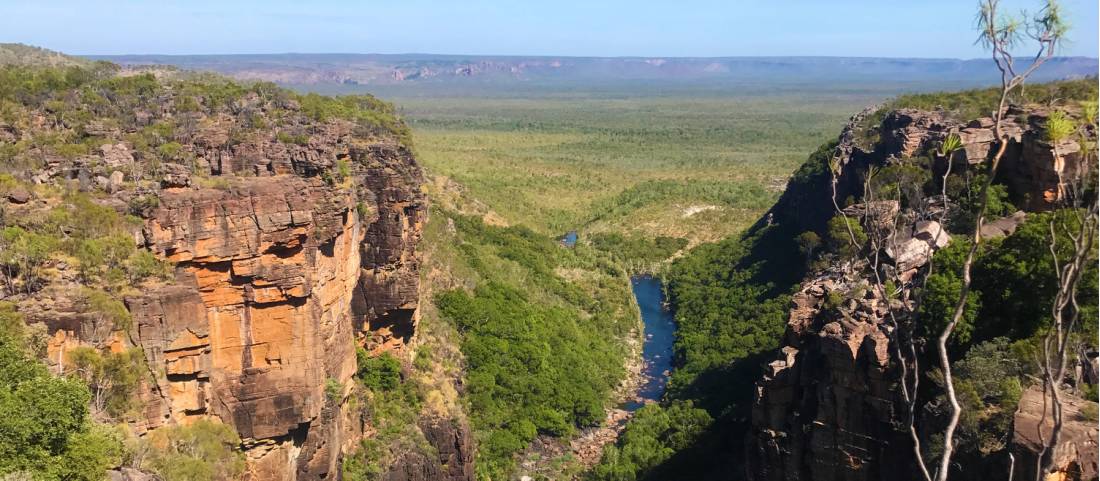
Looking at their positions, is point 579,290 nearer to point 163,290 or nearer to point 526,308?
point 526,308

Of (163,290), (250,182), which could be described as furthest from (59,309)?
(250,182)

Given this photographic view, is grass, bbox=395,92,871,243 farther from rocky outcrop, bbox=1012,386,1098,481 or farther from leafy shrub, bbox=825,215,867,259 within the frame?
rocky outcrop, bbox=1012,386,1098,481

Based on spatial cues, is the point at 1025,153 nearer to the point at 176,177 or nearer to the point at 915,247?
the point at 915,247

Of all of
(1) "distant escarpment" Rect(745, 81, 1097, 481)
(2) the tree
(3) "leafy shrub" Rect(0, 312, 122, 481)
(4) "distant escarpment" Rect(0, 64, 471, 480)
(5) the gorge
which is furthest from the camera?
(2) the tree

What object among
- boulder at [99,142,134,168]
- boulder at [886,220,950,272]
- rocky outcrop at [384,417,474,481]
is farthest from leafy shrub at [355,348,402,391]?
boulder at [886,220,950,272]

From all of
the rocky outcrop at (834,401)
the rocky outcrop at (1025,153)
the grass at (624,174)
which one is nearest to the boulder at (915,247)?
the rocky outcrop at (834,401)
